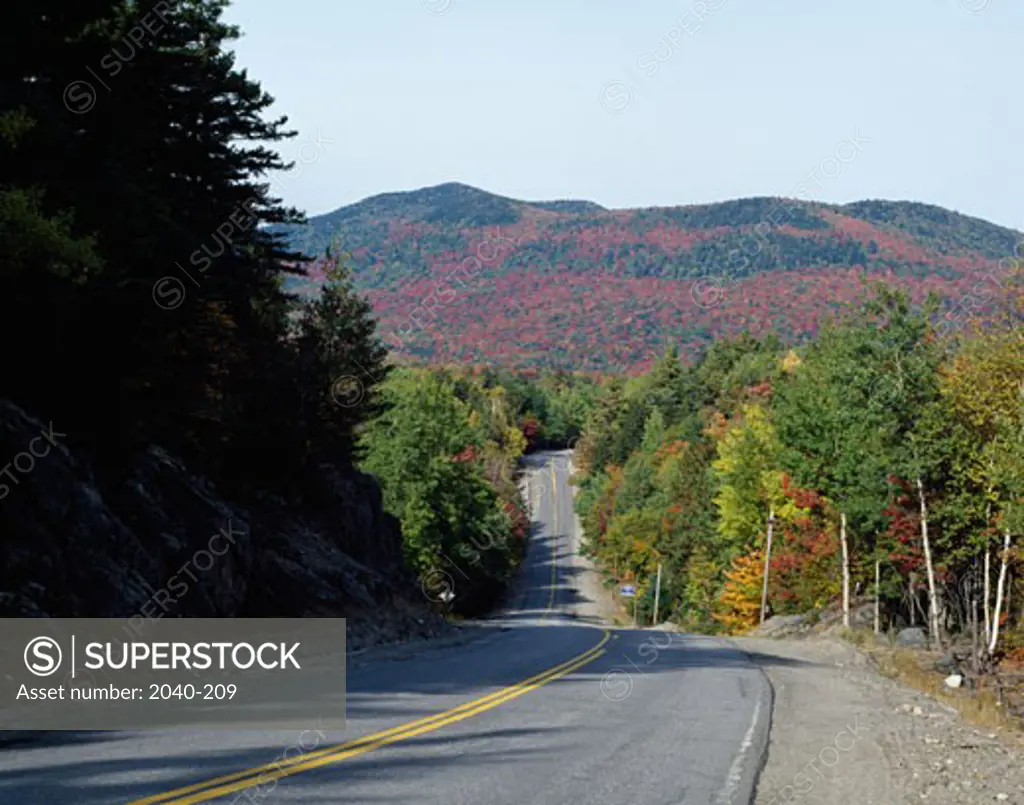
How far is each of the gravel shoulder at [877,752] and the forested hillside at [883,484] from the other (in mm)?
12902

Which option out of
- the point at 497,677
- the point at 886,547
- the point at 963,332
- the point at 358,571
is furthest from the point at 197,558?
the point at 886,547

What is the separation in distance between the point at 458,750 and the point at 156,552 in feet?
36.9

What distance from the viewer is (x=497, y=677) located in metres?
19.0

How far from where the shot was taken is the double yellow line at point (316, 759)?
25.7 ft

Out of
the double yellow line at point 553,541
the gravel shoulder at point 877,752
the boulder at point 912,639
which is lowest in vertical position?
the double yellow line at point 553,541

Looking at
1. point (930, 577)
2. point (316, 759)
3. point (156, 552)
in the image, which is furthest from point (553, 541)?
point (316, 759)

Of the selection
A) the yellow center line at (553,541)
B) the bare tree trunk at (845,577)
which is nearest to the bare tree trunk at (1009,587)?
the bare tree trunk at (845,577)

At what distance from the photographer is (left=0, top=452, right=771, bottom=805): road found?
838 centimetres

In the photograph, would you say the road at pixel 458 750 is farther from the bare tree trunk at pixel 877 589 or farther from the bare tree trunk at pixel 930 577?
the bare tree trunk at pixel 877 589

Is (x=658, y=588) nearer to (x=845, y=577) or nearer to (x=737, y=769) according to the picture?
(x=845, y=577)

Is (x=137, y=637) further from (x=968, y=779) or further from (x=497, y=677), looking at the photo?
(x=968, y=779)

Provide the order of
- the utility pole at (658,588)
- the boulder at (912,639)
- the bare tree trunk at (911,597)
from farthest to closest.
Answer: the utility pole at (658,588), the bare tree trunk at (911,597), the boulder at (912,639)

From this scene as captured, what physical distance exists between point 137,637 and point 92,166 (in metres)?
7.69

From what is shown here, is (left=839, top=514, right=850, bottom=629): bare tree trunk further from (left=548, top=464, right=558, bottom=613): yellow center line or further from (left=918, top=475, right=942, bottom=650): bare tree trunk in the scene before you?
(left=548, top=464, right=558, bottom=613): yellow center line
